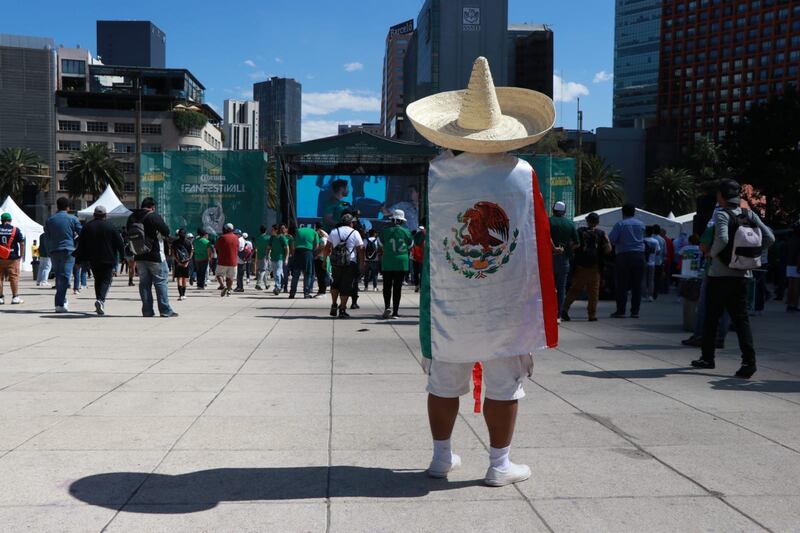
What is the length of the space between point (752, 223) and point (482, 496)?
15.6 feet

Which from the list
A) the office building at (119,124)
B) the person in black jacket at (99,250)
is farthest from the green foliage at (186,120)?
the person in black jacket at (99,250)

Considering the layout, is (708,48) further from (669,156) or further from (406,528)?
(406,528)

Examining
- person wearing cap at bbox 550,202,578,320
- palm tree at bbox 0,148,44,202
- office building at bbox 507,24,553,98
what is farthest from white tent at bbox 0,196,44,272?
office building at bbox 507,24,553,98

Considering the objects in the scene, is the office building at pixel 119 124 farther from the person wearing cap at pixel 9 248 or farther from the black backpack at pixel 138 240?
the black backpack at pixel 138 240

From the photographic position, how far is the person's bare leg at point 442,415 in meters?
3.51

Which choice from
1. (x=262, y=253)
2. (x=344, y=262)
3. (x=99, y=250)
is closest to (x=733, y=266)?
(x=344, y=262)

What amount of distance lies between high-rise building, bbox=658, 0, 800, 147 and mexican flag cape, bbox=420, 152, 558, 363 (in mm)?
135172

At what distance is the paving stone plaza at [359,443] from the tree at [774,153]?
115 ft

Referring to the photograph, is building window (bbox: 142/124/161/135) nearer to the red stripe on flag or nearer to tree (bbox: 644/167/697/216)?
tree (bbox: 644/167/697/216)

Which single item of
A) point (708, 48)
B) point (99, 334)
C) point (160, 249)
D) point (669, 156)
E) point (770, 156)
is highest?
point (708, 48)

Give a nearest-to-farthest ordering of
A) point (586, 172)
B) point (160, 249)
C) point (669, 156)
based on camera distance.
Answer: point (160, 249) < point (586, 172) < point (669, 156)

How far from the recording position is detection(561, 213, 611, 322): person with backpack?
11773 millimetres

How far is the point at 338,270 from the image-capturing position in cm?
1221

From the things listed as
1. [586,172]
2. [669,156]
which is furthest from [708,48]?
[586,172]
